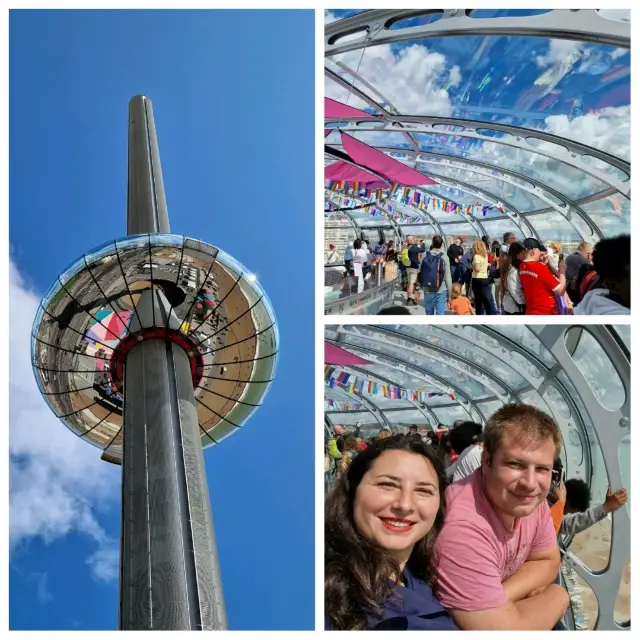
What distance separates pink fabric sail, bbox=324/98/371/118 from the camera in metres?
4.38

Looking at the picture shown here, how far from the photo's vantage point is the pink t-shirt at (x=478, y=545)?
3.88 metres

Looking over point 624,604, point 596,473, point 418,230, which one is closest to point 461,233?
point 418,230

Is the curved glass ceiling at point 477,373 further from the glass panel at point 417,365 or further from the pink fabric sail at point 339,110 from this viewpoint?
the pink fabric sail at point 339,110

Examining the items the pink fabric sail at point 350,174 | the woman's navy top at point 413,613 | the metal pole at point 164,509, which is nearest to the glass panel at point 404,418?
the woman's navy top at point 413,613

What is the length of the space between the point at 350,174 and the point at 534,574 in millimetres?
2435

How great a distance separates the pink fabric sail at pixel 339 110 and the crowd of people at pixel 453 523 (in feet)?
5.87

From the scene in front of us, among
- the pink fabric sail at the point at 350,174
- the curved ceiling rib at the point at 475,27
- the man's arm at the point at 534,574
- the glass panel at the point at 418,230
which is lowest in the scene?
the man's arm at the point at 534,574

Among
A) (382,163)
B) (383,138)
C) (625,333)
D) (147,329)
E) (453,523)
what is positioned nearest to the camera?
(147,329)

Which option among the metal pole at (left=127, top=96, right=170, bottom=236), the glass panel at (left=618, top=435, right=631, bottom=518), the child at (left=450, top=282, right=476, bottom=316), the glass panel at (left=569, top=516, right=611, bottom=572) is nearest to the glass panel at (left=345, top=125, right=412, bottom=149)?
the child at (left=450, top=282, right=476, bottom=316)

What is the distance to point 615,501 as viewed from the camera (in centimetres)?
406

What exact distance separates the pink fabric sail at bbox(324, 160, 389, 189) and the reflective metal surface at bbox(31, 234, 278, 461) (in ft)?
2.51

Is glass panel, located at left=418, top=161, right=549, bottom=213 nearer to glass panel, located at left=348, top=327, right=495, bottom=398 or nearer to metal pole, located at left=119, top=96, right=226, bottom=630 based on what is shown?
glass panel, located at left=348, top=327, right=495, bottom=398

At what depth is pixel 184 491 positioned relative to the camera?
2740mm

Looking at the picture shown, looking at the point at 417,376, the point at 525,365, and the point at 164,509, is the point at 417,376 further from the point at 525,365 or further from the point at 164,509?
the point at 164,509
